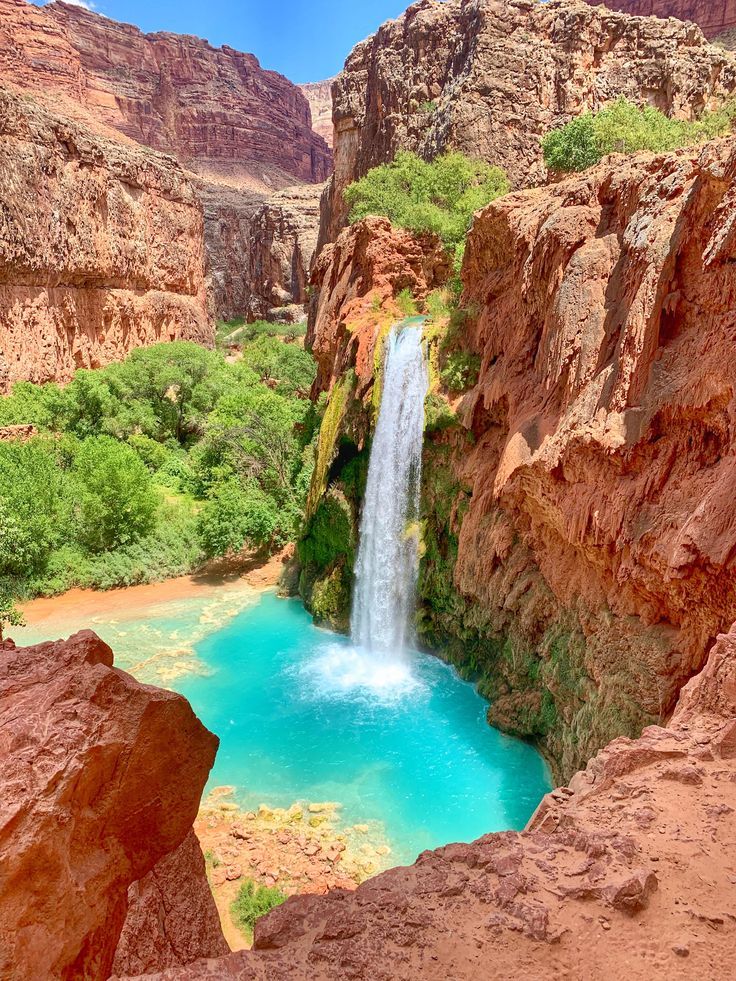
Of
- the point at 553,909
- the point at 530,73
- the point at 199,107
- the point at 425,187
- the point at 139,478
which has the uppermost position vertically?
the point at 199,107

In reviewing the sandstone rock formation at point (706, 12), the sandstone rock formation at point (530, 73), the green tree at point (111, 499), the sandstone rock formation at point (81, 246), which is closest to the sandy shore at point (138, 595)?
the green tree at point (111, 499)

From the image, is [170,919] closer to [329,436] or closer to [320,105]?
[329,436]

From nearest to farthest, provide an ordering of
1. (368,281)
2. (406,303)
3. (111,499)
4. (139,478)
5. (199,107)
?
(406,303) → (368,281) → (111,499) → (139,478) → (199,107)

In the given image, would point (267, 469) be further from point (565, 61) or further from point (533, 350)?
point (565, 61)

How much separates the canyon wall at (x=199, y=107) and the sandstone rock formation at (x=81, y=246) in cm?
1482

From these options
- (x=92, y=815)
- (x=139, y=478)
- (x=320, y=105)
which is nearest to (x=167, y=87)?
(x=320, y=105)

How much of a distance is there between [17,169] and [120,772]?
28.1 meters

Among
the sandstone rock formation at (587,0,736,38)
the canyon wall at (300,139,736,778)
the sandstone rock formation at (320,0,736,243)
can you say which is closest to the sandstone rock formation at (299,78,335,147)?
the sandstone rock formation at (587,0,736,38)

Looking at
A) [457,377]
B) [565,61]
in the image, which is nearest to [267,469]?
[457,377]

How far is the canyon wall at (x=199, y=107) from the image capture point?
53.0 m

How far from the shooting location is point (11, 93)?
79.6 ft

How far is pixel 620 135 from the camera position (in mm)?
15523

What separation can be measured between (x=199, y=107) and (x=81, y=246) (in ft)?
165

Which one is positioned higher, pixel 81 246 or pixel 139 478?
pixel 81 246
